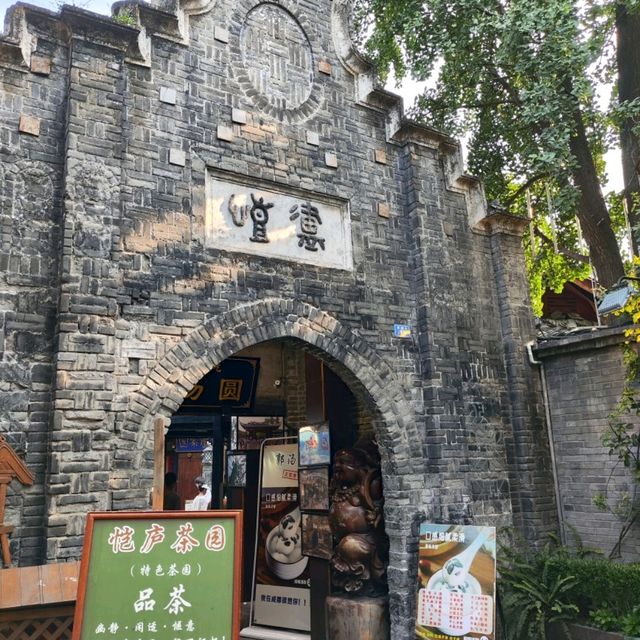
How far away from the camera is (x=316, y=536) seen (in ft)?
23.4

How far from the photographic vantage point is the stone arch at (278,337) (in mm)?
5152

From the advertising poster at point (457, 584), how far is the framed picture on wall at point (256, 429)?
314cm

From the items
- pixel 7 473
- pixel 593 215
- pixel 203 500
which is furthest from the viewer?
pixel 203 500

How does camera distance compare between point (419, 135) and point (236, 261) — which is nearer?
point (236, 261)

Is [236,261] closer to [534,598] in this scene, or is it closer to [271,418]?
[271,418]

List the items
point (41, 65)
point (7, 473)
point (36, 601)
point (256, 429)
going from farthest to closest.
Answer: point (256, 429) → point (41, 65) → point (7, 473) → point (36, 601)

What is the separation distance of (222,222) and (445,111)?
21.5ft

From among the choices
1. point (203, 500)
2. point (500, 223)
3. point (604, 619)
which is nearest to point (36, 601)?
point (604, 619)

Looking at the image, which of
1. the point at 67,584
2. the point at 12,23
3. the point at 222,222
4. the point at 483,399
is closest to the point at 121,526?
the point at 67,584

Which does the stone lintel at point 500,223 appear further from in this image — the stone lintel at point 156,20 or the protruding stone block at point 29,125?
Result: the protruding stone block at point 29,125

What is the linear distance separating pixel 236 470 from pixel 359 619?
3.10m

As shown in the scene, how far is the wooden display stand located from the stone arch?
0.78 meters

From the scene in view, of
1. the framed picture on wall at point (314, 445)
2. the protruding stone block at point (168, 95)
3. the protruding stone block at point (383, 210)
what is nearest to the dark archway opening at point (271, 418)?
the framed picture on wall at point (314, 445)

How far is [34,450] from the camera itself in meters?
4.66
